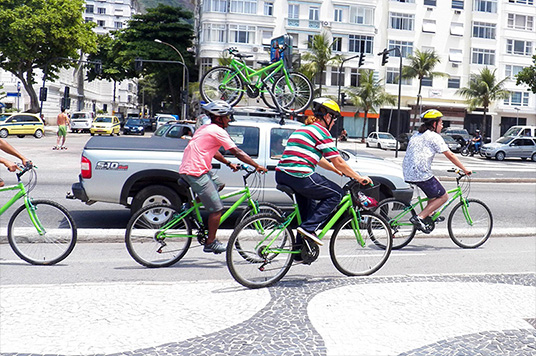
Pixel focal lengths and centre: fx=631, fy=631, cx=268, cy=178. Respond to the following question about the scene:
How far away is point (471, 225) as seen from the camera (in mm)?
8750

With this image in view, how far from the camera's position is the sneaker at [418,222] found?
320 inches

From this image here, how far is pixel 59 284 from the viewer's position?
591cm

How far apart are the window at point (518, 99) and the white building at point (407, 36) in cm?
10

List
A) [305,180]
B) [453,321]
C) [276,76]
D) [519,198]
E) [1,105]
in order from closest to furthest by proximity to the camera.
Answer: [453,321] < [305,180] < [276,76] < [519,198] < [1,105]

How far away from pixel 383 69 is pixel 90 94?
55.2 metres

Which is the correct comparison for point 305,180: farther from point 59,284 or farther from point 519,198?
point 519,198

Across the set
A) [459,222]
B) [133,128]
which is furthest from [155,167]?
[133,128]

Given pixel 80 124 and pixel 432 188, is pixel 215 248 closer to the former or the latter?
pixel 432 188

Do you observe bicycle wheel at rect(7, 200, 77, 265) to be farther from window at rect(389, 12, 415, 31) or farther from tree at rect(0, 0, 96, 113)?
window at rect(389, 12, 415, 31)

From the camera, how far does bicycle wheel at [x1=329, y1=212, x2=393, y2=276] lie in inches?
246

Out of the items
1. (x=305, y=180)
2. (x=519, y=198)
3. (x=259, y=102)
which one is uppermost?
(x=259, y=102)

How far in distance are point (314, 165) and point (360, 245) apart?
1.06 metres

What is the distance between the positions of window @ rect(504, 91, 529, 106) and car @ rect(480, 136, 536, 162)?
26.5 metres

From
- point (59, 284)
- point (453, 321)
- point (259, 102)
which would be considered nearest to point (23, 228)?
point (59, 284)
